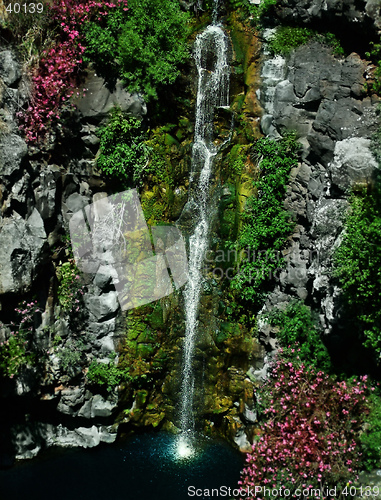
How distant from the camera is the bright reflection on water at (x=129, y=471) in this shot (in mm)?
9102

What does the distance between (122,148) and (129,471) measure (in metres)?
6.63

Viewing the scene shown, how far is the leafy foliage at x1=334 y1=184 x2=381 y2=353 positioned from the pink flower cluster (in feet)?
20.0

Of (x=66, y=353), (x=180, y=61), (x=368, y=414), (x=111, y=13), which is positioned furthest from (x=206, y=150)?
(x=368, y=414)

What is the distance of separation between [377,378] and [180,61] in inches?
297

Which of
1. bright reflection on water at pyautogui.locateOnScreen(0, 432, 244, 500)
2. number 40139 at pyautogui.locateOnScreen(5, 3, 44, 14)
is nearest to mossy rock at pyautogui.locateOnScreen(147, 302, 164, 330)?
bright reflection on water at pyautogui.locateOnScreen(0, 432, 244, 500)

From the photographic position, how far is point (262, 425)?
9055 millimetres

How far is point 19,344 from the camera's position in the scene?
30.0 feet

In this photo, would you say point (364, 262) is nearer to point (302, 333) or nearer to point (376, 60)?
point (302, 333)

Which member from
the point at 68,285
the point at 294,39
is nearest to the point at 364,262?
the point at 294,39

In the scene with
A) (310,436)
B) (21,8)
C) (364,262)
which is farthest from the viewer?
(21,8)

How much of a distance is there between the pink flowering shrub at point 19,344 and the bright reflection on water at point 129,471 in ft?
7.21

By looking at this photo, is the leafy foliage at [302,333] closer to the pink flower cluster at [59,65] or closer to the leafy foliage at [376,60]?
the leafy foliage at [376,60]

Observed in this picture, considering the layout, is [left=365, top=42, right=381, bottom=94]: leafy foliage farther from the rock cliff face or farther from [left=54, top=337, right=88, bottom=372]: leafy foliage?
[left=54, top=337, right=88, bottom=372]: leafy foliage

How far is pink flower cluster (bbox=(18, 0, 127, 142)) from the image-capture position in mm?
9422
